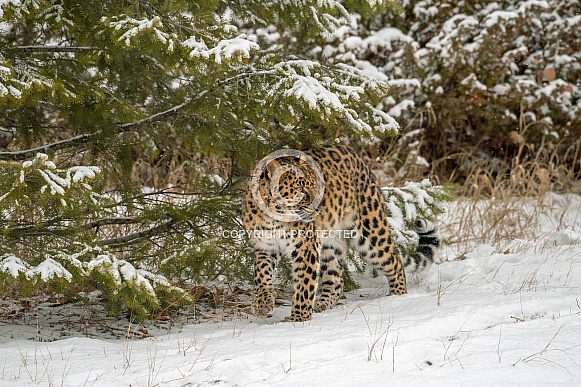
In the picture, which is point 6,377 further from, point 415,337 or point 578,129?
point 578,129

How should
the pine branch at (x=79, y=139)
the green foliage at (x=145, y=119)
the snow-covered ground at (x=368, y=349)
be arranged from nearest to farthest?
the snow-covered ground at (x=368, y=349) < the green foliage at (x=145, y=119) < the pine branch at (x=79, y=139)

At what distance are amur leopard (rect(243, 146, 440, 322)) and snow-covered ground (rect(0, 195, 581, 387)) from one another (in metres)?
0.42

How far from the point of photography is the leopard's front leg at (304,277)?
5676 millimetres

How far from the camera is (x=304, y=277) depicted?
5719 millimetres

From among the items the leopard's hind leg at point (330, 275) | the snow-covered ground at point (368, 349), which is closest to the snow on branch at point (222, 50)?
the snow-covered ground at point (368, 349)

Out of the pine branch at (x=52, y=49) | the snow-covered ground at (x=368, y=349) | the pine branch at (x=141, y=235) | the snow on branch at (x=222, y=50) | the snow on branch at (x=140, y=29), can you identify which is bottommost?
the snow-covered ground at (x=368, y=349)

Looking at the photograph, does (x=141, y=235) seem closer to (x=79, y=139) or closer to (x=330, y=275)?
(x=79, y=139)

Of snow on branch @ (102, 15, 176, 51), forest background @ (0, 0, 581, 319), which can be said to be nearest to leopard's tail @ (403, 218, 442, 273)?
forest background @ (0, 0, 581, 319)

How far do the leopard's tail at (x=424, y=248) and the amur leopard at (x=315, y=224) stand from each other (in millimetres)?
15

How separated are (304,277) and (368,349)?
1.47 meters

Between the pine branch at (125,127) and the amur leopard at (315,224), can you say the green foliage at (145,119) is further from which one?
the amur leopard at (315,224)

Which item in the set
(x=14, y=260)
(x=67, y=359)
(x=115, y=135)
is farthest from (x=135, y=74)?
(x=67, y=359)

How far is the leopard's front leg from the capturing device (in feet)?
18.6

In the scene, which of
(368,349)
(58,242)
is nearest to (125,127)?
(58,242)
